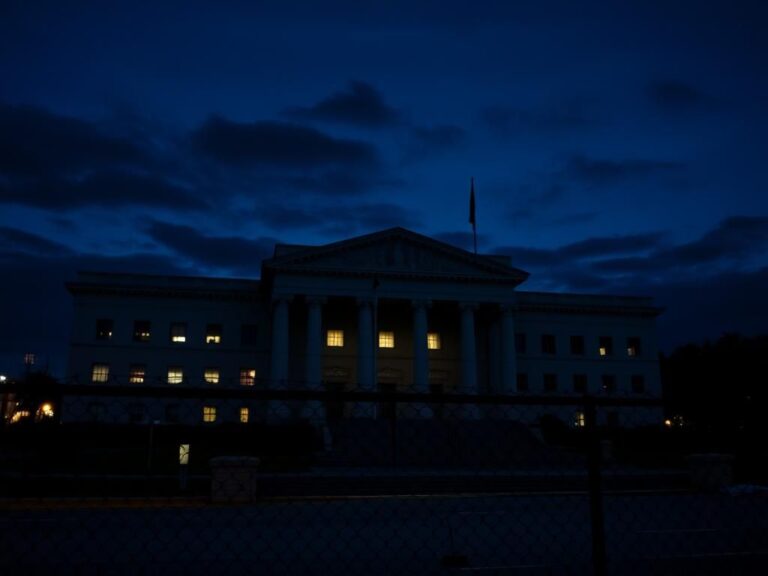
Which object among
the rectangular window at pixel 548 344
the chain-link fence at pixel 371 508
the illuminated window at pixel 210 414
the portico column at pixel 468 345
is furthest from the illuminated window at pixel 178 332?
the rectangular window at pixel 548 344

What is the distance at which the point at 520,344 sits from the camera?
61.2 m

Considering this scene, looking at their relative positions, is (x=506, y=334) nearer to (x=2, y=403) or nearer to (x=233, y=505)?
(x=233, y=505)

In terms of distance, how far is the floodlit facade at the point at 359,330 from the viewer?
51438 mm

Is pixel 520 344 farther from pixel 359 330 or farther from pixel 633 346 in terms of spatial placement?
pixel 359 330

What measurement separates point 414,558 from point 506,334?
44440mm

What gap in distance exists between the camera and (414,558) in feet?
33.3

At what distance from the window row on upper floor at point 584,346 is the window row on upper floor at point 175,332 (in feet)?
80.7

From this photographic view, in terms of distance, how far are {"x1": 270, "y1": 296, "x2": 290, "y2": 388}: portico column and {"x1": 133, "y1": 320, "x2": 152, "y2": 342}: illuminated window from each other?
41.7ft

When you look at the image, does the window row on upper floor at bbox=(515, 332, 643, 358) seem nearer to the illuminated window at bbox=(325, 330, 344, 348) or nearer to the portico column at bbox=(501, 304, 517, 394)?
the portico column at bbox=(501, 304, 517, 394)

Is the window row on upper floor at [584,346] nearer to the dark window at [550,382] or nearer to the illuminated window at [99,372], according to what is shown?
the dark window at [550,382]

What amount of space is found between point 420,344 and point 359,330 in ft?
16.2

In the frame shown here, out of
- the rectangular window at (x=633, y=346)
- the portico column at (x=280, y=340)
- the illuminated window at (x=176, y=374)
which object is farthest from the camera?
the rectangular window at (x=633, y=346)

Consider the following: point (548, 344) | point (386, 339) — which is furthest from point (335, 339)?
point (548, 344)

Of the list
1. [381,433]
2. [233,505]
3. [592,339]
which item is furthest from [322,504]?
[592,339]
